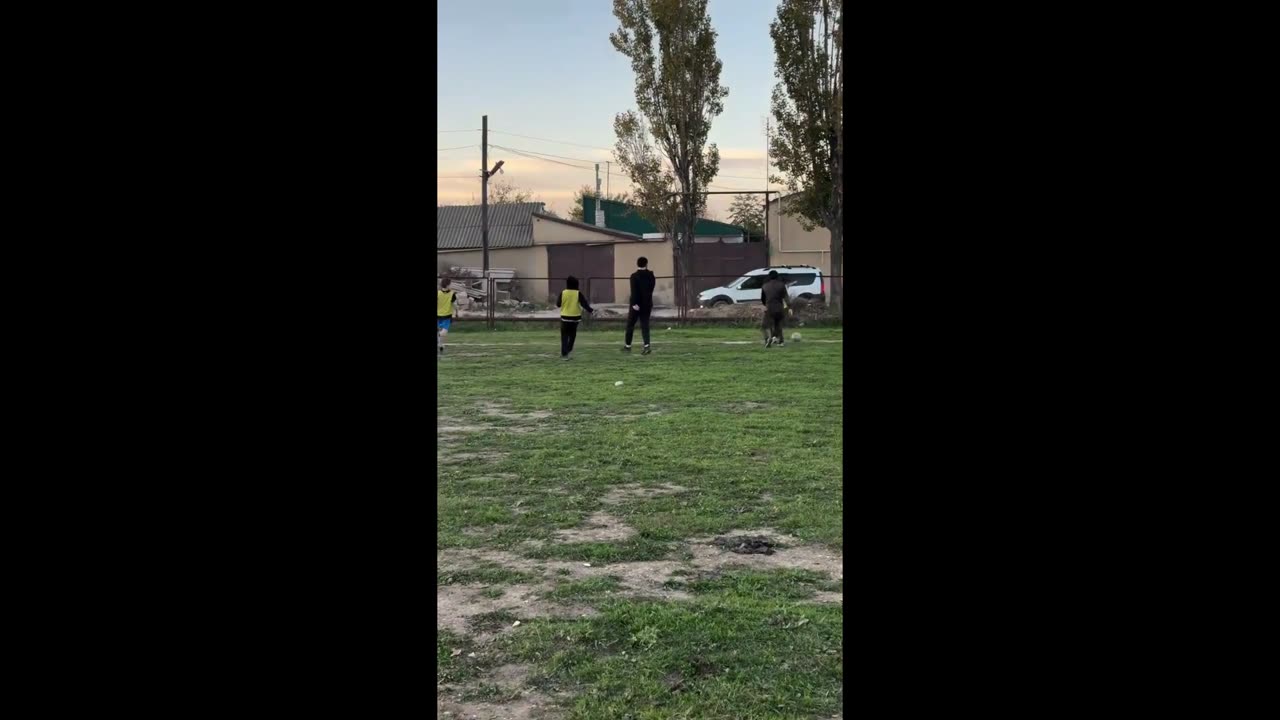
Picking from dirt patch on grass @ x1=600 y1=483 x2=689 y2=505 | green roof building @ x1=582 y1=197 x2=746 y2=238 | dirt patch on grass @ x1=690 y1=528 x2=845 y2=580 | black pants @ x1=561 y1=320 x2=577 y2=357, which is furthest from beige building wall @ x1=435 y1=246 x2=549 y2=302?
dirt patch on grass @ x1=690 y1=528 x2=845 y2=580

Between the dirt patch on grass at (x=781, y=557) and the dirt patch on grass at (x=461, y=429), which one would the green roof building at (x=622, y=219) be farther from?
the dirt patch on grass at (x=781, y=557)

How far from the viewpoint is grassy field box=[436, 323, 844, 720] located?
368 centimetres

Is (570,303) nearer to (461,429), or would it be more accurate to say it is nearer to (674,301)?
(461,429)

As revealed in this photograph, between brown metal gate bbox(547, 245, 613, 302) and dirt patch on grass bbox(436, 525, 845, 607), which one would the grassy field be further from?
brown metal gate bbox(547, 245, 613, 302)

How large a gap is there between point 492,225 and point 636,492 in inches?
1745

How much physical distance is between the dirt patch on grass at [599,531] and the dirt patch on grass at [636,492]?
0.47 m

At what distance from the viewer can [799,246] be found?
123 feet
